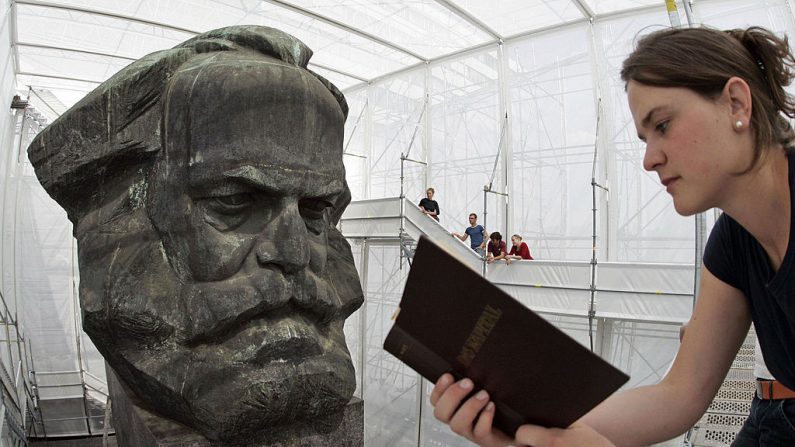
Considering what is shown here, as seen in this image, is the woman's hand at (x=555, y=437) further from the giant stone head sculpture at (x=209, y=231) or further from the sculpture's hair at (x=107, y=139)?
the sculpture's hair at (x=107, y=139)

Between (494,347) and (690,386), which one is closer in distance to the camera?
(494,347)

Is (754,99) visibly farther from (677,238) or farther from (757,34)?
(677,238)

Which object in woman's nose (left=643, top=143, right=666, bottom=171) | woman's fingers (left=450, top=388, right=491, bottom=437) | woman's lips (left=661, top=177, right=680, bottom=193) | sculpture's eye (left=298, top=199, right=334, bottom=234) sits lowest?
woman's fingers (left=450, top=388, right=491, bottom=437)

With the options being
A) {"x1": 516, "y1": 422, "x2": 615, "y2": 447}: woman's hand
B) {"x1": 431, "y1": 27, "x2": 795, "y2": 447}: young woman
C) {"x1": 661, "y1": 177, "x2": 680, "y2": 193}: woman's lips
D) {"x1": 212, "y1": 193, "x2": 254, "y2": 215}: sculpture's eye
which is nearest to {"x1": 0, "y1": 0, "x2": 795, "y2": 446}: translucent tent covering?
{"x1": 212, "y1": 193, "x2": 254, "y2": 215}: sculpture's eye

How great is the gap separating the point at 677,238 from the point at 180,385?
7928mm

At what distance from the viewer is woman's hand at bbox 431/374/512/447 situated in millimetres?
983

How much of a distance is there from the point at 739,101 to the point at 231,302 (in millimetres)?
1816

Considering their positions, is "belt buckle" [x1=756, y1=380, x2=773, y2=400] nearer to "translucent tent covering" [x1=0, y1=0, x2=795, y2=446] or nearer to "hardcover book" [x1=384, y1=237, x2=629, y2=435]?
"hardcover book" [x1=384, y1=237, x2=629, y2=435]

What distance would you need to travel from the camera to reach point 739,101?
1013 millimetres

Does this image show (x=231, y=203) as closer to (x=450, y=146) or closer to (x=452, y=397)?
(x=452, y=397)

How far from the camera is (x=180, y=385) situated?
7.11 feet

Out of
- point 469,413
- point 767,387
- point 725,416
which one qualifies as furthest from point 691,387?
point 725,416

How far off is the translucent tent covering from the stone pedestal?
5512 mm

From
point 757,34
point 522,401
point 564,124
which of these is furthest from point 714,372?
point 564,124
